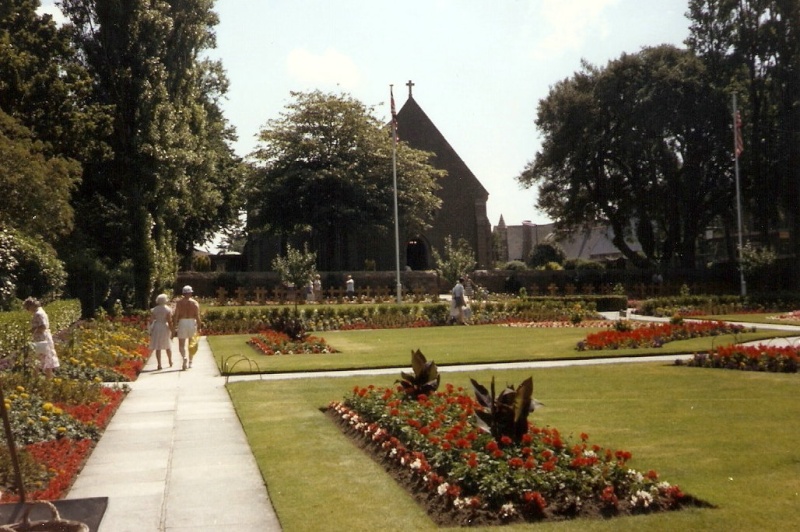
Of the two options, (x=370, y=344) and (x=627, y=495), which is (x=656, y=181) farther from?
(x=627, y=495)

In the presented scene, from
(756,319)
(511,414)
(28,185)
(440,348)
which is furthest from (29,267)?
(756,319)

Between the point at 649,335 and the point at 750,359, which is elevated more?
the point at 649,335

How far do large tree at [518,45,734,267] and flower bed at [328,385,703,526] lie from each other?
44.1 metres

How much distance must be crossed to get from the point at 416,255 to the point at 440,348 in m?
43.2

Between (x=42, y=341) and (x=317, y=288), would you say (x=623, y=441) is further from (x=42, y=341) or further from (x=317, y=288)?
(x=317, y=288)

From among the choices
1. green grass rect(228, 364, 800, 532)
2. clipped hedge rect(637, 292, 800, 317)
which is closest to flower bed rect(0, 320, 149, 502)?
green grass rect(228, 364, 800, 532)

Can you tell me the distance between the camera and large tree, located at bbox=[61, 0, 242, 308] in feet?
112

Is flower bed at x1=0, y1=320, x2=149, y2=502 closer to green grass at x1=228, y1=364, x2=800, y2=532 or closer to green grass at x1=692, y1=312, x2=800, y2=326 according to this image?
green grass at x1=228, y1=364, x2=800, y2=532

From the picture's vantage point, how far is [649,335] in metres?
21.3

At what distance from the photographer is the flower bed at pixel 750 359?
1547 cm

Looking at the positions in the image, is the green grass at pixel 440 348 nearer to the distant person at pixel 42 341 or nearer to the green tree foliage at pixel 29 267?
the distant person at pixel 42 341

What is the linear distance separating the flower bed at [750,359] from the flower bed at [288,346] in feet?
29.3

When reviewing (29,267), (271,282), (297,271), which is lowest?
(271,282)

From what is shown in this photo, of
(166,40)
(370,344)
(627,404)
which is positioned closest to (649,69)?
(166,40)
